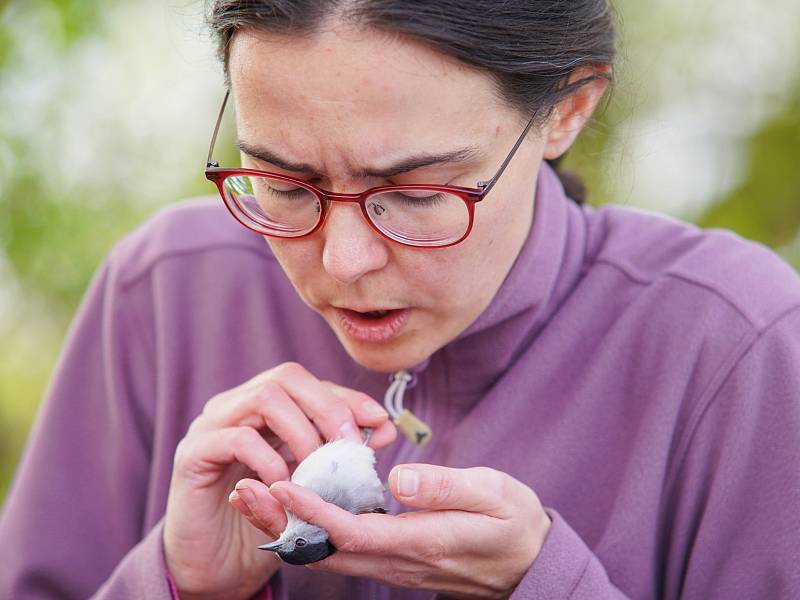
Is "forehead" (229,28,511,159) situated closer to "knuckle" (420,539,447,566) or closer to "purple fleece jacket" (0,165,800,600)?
"purple fleece jacket" (0,165,800,600)

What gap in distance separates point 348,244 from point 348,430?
32 cm

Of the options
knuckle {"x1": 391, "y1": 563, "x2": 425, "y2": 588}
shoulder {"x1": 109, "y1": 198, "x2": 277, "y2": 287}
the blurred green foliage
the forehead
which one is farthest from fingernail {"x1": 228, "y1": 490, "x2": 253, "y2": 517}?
the blurred green foliage

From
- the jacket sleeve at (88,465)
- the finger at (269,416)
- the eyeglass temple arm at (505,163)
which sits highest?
the eyeglass temple arm at (505,163)

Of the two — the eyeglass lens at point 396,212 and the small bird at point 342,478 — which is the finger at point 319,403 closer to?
the small bird at point 342,478

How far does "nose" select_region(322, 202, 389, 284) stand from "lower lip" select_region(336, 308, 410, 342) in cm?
15

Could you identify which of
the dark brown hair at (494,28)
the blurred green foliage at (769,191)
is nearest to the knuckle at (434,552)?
A: the dark brown hair at (494,28)

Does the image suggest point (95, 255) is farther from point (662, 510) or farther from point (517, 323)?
point (662, 510)

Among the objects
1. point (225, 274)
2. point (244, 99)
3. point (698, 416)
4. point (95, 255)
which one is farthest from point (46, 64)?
point (698, 416)

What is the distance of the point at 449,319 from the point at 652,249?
1.79 ft

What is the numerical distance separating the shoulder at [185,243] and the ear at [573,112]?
2.36 ft

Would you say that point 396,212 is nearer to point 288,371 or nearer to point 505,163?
point 505,163

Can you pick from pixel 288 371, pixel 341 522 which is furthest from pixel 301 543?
pixel 288 371

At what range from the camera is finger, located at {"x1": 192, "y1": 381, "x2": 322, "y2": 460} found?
5.42 feet

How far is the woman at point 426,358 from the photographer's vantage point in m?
1.50
